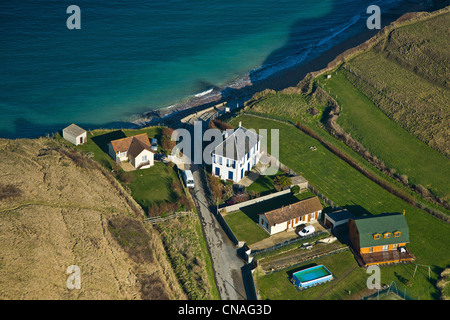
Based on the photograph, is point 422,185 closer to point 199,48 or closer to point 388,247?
point 388,247

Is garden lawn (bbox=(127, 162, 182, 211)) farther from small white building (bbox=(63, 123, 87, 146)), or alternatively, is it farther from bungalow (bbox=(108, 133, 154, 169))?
small white building (bbox=(63, 123, 87, 146))

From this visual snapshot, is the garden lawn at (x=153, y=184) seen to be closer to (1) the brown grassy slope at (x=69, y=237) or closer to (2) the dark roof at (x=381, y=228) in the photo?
(1) the brown grassy slope at (x=69, y=237)

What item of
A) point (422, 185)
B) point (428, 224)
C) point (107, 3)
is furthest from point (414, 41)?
point (107, 3)

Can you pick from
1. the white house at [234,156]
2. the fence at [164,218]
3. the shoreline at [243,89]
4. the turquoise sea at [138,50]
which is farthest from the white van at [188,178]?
the turquoise sea at [138,50]

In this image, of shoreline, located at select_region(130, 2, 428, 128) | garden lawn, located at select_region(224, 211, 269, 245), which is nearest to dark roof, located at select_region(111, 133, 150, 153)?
garden lawn, located at select_region(224, 211, 269, 245)

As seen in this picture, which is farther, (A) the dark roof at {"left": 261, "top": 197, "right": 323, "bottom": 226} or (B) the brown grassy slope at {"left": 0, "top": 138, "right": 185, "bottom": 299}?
(A) the dark roof at {"left": 261, "top": 197, "right": 323, "bottom": 226}

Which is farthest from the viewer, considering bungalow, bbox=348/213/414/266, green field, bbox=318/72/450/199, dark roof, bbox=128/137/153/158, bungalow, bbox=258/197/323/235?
green field, bbox=318/72/450/199

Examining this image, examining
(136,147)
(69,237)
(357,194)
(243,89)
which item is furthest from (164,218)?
(243,89)
